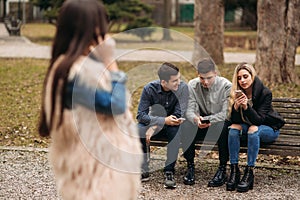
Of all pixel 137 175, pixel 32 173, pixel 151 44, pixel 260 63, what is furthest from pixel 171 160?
pixel 151 44

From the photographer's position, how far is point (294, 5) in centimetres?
1278

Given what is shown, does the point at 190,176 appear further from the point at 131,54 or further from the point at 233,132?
the point at 131,54

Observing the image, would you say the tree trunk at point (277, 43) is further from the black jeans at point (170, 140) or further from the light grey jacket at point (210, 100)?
the black jeans at point (170, 140)

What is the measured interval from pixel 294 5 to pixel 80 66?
10.2 m

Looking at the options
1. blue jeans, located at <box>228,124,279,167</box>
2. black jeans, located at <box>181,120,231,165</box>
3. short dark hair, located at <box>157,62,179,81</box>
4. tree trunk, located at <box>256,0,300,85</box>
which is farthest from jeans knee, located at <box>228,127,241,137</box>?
tree trunk, located at <box>256,0,300,85</box>

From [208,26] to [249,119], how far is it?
10.8 m

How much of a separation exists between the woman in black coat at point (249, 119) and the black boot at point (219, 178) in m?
0.13

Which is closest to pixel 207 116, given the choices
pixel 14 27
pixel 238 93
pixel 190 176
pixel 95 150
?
pixel 238 93

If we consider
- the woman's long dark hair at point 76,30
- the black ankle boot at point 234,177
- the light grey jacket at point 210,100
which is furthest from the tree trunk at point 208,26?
the woman's long dark hair at point 76,30

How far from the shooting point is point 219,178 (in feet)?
21.1

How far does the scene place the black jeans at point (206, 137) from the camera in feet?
21.4

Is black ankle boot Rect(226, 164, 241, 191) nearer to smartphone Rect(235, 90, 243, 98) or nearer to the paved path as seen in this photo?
smartphone Rect(235, 90, 243, 98)

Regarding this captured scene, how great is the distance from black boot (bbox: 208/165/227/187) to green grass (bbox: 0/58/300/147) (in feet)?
4.12

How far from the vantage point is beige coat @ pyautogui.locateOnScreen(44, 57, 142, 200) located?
3.29m
